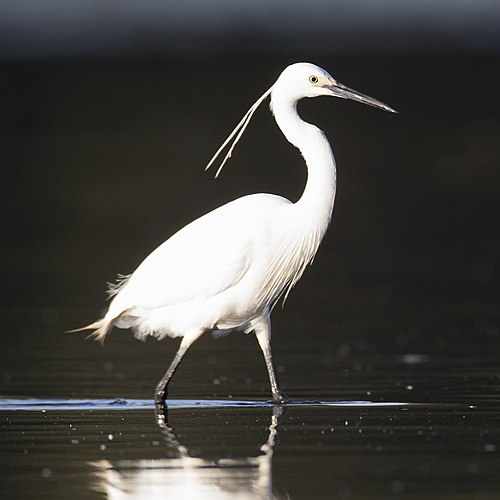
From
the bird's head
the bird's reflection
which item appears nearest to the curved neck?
the bird's head

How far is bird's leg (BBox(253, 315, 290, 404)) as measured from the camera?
11305 millimetres

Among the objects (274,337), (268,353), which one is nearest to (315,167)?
(268,353)

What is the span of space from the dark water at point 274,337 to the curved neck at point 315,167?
0.66 meters

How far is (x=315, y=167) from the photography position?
37.9ft

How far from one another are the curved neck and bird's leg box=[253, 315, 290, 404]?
0.75m

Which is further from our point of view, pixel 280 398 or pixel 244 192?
pixel 244 192

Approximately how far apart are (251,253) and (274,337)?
302 cm

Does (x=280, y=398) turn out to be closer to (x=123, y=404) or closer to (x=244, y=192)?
(x=123, y=404)

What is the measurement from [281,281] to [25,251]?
9948 mm

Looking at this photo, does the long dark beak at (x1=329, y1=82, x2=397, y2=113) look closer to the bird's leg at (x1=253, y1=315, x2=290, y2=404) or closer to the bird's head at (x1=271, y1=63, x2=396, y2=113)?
the bird's head at (x1=271, y1=63, x2=396, y2=113)

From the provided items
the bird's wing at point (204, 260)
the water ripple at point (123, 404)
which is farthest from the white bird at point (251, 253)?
the water ripple at point (123, 404)

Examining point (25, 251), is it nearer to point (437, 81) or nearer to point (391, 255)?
point (391, 255)

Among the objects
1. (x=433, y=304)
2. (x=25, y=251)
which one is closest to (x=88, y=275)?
(x=25, y=251)

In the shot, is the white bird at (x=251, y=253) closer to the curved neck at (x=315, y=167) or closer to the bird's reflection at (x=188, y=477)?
the curved neck at (x=315, y=167)
